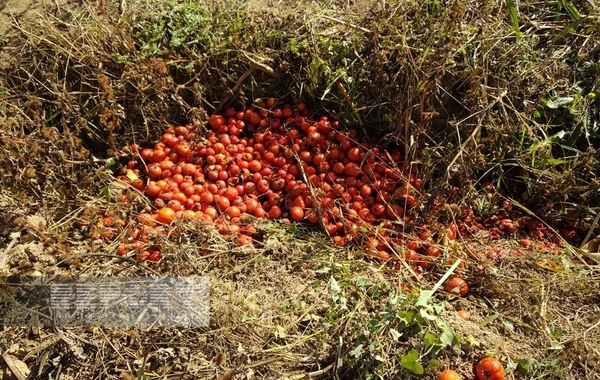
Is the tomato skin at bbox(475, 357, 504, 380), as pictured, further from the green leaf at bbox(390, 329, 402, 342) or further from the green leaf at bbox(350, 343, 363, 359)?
the green leaf at bbox(350, 343, 363, 359)

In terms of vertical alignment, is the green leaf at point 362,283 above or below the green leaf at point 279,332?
above

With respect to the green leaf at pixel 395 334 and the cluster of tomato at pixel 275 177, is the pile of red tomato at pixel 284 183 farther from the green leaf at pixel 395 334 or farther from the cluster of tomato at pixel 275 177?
the green leaf at pixel 395 334

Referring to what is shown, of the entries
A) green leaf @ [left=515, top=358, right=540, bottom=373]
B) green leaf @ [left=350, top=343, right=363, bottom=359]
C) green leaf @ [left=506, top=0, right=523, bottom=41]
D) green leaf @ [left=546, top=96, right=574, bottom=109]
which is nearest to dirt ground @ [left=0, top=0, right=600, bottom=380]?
green leaf @ [left=515, top=358, right=540, bottom=373]

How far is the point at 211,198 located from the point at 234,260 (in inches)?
27.4

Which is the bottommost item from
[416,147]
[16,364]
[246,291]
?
[16,364]

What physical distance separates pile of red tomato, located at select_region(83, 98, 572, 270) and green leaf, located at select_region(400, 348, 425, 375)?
105 centimetres

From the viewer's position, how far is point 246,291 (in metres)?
3.81

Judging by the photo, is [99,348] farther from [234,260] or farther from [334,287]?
[334,287]

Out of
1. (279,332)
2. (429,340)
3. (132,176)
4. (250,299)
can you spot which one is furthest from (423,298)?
(132,176)

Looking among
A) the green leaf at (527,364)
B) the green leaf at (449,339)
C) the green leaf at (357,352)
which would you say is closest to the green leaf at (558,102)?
the green leaf at (527,364)

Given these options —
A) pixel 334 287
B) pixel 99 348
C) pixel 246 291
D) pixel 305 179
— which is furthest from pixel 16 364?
pixel 305 179

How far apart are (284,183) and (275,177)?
9 cm

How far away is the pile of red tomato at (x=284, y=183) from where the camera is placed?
13.8ft

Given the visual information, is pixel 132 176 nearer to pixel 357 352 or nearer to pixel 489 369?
pixel 357 352
